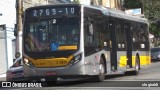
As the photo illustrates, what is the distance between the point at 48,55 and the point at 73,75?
122cm

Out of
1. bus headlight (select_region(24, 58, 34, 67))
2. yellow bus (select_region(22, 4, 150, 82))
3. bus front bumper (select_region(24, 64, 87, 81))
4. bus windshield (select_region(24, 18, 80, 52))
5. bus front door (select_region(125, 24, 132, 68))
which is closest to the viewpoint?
bus front bumper (select_region(24, 64, 87, 81))

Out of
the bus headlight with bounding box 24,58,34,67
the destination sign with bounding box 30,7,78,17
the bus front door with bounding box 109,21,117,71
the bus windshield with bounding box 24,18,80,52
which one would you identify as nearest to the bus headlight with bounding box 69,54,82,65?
the bus windshield with bounding box 24,18,80,52

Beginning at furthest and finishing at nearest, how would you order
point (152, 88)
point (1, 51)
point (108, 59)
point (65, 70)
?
point (1, 51) → point (108, 59) → point (65, 70) → point (152, 88)

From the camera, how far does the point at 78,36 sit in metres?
19.4

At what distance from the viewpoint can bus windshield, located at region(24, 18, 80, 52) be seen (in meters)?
19.3

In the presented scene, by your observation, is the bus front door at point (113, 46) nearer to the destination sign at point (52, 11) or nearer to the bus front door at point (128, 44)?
the bus front door at point (128, 44)

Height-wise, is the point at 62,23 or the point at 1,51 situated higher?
the point at 62,23

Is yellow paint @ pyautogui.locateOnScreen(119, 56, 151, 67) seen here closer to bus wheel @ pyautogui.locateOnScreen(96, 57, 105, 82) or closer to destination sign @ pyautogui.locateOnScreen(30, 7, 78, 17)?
bus wheel @ pyautogui.locateOnScreen(96, 57, 105, 82)

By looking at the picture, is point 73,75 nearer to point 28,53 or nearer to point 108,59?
point 28,53

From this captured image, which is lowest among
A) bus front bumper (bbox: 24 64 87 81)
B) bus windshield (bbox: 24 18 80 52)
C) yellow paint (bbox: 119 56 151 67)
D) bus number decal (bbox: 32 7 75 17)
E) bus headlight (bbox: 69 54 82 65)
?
yellow paint (bbox: 119 56 151 67)

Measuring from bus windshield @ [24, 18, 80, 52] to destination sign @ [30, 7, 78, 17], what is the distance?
0.29 m

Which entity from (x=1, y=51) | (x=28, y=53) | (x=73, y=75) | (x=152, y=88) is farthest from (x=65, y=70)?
(x=1, y=51)

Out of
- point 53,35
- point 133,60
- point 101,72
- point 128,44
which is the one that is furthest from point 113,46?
point 53,35

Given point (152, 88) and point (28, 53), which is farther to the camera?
point (28, 53)
